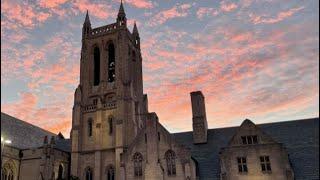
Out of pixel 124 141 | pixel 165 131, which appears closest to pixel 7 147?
pixel 124 141

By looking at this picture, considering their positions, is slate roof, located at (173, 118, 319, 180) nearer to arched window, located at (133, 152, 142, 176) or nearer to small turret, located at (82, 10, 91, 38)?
arched window, located at (133, 152, 142, 176)

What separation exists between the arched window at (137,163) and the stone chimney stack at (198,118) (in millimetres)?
7717

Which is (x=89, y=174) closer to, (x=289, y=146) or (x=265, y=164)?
(x=265, y=164)

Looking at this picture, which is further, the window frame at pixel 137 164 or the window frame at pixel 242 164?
the window frame at pixel 137 164

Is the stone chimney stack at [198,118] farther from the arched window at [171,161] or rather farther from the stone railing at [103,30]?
the stone railing at [103,30]

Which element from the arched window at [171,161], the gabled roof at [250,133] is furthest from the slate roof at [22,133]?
the gabled roof at [250,133]

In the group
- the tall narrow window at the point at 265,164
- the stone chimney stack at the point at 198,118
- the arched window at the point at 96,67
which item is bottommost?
the tall narrow window at the point at 265,164

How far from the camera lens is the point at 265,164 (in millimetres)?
35062

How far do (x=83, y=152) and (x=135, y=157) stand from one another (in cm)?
1587

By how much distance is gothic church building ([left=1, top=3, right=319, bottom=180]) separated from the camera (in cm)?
3600

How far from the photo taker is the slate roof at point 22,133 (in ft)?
171

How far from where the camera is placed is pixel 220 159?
3688cm

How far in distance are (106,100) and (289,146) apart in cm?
3030

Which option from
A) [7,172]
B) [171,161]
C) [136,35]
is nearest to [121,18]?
[136,35]
